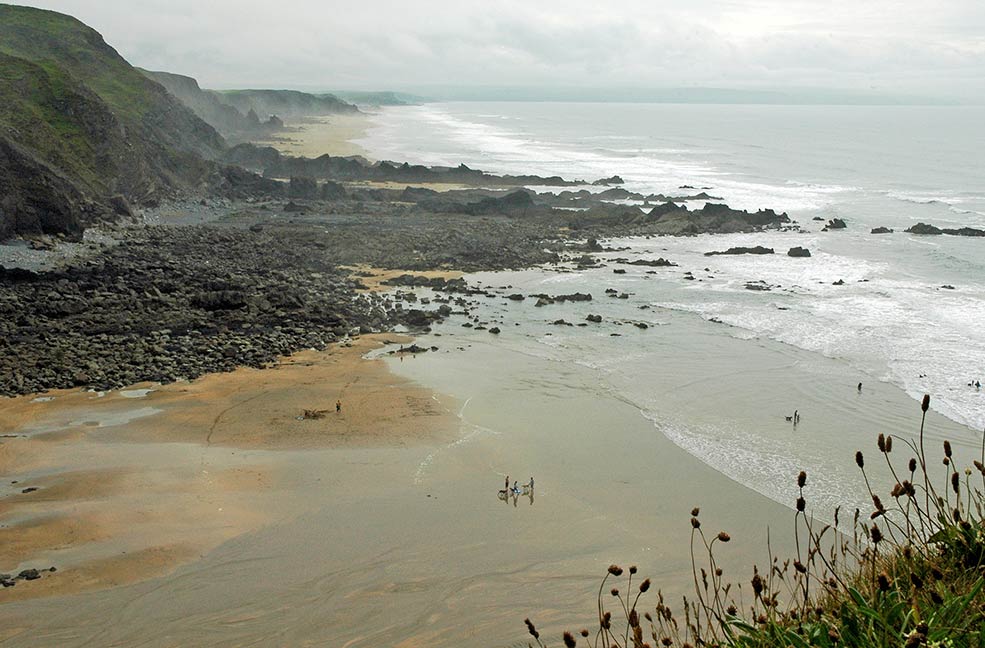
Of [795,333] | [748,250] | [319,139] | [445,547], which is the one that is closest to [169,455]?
[445,547]

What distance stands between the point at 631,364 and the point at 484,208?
76.5ft

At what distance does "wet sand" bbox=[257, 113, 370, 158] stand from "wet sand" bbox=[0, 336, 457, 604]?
51189mm

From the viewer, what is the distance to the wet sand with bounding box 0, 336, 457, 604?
8.93 m

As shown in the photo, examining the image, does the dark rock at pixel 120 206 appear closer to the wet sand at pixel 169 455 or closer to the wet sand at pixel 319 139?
the wet sand at pixel 169 455

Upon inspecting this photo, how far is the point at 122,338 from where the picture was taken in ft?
53.8

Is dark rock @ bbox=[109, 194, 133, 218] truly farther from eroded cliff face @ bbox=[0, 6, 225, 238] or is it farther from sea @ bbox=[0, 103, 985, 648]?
sea @ bbox=[0, 103, 985, 648]

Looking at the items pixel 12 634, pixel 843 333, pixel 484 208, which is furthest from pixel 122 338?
pixel 484 208

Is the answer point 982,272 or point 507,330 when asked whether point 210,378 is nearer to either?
point 507,330

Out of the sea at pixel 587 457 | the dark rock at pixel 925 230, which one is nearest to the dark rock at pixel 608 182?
the dark rock at pixel 925 230

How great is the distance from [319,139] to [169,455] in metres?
76.6

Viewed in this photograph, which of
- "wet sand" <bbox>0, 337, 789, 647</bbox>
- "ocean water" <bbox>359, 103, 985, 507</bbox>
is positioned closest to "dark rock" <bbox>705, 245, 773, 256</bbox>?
"ocean water" <bbox>359, 103, 985, 507</bbox>

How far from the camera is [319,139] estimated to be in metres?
84.2

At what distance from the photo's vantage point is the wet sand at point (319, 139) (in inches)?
2712

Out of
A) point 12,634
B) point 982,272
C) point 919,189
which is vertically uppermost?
point 919,189
